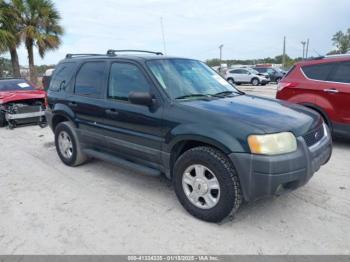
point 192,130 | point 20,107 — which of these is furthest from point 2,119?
point 192,130

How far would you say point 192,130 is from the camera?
349cm

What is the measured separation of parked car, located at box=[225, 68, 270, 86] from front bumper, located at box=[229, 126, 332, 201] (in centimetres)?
2631

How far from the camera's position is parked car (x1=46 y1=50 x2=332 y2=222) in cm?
318

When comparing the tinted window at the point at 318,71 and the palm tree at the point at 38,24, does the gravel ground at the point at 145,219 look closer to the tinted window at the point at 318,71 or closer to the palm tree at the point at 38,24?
the tinted window at the point at 318,71

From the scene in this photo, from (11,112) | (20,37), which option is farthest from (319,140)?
(20,37)

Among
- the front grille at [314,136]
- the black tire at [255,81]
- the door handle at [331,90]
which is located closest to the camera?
the front grille at [314,136]

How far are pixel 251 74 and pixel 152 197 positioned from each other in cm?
2652

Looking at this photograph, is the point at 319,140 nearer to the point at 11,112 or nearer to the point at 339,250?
the point at 339,250

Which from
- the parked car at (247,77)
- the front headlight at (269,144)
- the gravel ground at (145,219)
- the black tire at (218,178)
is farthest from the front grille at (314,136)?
the parked car at (247,77)

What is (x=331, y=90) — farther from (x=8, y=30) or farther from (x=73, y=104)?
(x=8, y=30)

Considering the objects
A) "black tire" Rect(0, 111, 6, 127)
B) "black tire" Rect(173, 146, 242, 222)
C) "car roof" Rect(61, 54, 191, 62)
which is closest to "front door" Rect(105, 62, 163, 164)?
"car roof" Rect(61, 54, 191, 62)

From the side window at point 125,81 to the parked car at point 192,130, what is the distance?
1 centimetres

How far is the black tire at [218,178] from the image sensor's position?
129 inches

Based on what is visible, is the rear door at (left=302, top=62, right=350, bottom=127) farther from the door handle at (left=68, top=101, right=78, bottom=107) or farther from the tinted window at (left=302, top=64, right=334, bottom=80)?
the door handle at (left=68, top=101, right=78, bottom=107)
